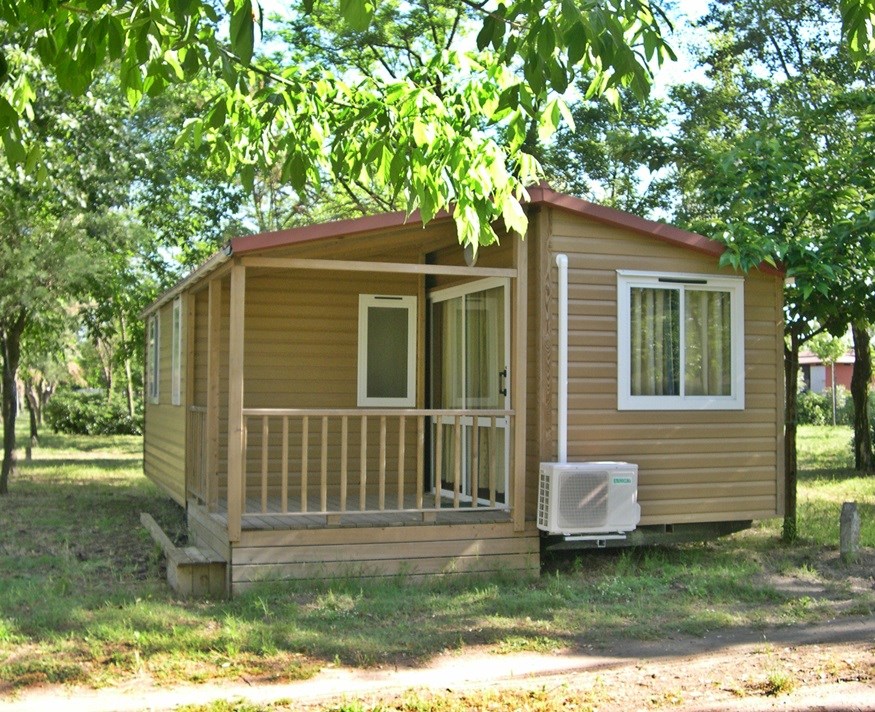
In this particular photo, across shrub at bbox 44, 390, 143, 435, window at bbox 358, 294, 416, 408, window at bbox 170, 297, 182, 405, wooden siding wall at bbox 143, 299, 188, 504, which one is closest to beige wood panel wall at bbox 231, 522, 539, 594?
window at bbox 358, 294, 416, 408

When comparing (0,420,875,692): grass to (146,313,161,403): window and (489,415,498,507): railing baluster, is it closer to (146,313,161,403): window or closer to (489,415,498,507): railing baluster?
(489,415,498,507): railing baluster

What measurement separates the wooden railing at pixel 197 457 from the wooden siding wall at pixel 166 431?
0.73 ft

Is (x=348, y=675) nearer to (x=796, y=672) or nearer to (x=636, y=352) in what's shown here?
(x=796, y=672)

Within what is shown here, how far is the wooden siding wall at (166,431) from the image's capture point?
11.2m

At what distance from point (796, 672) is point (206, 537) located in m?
5.14

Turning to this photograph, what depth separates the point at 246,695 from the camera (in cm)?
547

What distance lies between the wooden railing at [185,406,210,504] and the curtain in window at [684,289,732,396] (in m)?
4.32

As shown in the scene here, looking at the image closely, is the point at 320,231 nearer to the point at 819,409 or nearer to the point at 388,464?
the point at 388,464

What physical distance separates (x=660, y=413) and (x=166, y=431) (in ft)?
20.2

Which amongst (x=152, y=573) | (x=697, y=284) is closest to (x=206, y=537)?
(x=152, y=573)

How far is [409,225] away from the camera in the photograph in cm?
870

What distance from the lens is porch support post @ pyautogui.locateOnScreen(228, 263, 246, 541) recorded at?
7883mm

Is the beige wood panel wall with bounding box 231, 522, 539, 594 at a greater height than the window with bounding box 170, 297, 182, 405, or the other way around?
the window with bounding box 170, 297, 182, 405

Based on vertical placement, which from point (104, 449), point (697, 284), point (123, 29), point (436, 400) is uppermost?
point (123, 29)
